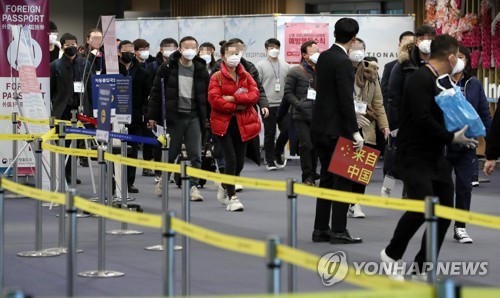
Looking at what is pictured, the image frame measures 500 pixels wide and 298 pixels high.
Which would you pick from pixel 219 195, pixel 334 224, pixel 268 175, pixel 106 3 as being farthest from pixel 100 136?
pixel 106 3

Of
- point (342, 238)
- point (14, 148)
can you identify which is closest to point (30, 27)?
point (14, 148)

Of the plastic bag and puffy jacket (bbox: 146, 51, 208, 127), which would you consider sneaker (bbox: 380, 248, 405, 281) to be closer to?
the plastic bag

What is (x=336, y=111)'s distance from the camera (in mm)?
10070

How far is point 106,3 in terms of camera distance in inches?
1330

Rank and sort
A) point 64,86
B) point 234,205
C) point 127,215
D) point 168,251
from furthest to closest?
point 64,86, point 234,205, point 127,215, point 168,251

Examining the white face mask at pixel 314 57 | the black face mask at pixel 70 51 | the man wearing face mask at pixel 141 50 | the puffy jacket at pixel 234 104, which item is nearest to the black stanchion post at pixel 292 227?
the puffy jacket at pixel 234 104

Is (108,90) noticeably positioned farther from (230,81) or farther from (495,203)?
(495,203)

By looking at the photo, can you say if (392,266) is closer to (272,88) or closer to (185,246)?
(185,246)

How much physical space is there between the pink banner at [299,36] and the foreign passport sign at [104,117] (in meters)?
Result: 9.20

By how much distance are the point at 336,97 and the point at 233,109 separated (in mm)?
2655

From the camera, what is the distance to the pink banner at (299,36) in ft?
64.5

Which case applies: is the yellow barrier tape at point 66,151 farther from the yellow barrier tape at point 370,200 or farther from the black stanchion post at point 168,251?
the black stanchion post at point 168,251

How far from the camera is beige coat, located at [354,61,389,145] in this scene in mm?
12352

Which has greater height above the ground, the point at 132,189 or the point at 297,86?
the point at 297,86
